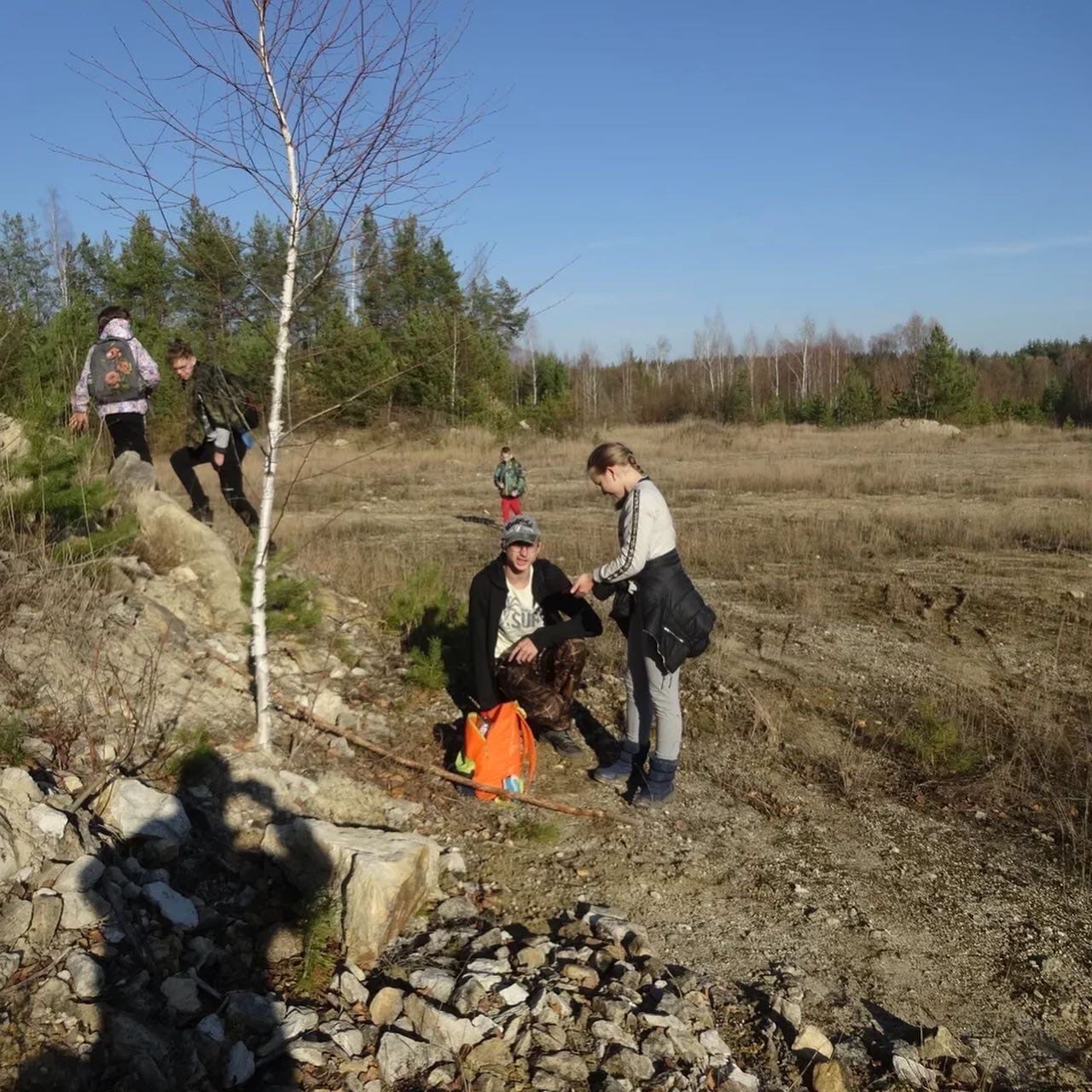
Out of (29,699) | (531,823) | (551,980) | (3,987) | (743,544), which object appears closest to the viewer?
(3,987)

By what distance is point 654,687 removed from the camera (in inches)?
174

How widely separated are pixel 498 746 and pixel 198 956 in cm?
184

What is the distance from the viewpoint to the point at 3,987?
2.48 metres

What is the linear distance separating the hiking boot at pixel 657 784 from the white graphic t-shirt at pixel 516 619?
94cm

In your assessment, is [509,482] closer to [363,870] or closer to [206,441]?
[206,441]

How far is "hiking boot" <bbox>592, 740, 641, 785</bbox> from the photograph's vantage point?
15.9ft

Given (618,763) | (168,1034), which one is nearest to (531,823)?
(618,763)

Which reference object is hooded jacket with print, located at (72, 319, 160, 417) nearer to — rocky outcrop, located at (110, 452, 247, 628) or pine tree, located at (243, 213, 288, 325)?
rocky outcrop, located at (110, 452, 247, 628)

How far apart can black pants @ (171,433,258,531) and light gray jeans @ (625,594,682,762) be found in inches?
139

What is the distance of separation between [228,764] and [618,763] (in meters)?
1.99

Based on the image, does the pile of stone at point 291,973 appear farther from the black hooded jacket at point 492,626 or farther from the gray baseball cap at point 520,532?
the gray baseball cap at point 520,532

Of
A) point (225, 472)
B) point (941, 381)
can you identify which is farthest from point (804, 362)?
point (225, 472)

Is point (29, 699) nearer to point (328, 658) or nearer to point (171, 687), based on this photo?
point (171, 687)

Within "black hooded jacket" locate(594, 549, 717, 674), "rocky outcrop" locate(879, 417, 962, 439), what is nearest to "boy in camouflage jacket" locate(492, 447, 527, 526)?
"black hooded jacket" locate(594, 549, 717, 674)
